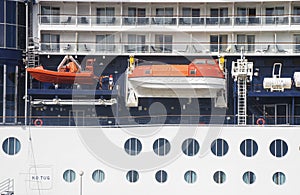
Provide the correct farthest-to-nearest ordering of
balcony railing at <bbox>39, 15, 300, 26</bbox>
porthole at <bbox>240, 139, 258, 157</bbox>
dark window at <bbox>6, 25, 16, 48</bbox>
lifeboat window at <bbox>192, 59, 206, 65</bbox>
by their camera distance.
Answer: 1. balcony railing at <bbox>39, 15, 300, 26</bbox>
2. dark window at <bbox>6, 25, 16, 48</bbox>
3. lifeboat window at <bbox>192, 59, 206, 65</bbox>
4. porthole at <bbox>240, 139, 258, 157</bbox>

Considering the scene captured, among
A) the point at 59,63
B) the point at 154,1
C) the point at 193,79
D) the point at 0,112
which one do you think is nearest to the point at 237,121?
the point at 193,79

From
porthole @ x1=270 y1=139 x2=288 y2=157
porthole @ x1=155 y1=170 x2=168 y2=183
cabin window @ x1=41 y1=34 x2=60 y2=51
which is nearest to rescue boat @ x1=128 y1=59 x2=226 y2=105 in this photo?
porthole @ x1=270 y1=139 x2=288 y2=157

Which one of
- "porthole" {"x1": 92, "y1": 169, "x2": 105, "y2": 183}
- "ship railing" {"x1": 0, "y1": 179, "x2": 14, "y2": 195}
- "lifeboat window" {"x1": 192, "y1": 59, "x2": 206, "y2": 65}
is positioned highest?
"lifeboat window" {"x1": 192, "y1": 59, "x2": 206, "y2": 65}

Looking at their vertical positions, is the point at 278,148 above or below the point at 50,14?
below

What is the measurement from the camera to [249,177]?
21.8m

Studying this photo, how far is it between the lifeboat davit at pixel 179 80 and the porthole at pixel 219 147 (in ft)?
8.07

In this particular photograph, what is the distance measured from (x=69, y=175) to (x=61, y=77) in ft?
13.6

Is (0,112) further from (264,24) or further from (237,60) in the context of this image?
(264,24)

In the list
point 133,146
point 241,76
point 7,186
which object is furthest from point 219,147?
point 7,186

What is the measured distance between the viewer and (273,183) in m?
21.7

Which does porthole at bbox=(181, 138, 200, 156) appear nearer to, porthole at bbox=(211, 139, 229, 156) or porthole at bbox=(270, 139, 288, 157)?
porthole at bbox=(211, 139, 229, 156)

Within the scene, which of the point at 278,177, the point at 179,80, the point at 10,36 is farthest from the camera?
the point at 10,36

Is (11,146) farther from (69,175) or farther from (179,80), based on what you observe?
(179,80)

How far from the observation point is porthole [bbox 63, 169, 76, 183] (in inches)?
867
